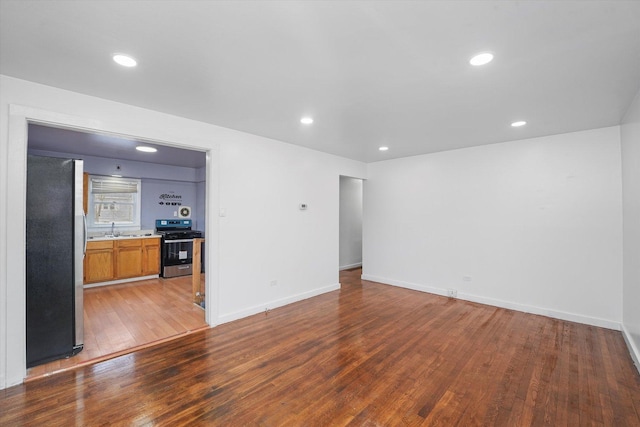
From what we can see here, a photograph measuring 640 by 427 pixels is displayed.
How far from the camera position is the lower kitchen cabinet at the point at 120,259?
5246 mm

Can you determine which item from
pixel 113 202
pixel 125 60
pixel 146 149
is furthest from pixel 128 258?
pixel 125 60

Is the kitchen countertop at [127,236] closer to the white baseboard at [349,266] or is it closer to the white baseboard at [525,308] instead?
the white baseboard at [349,266]

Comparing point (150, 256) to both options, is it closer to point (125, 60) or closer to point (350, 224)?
point (350, 224)

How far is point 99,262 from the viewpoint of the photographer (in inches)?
209

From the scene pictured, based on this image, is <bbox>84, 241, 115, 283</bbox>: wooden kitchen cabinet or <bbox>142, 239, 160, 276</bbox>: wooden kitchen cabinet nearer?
<bbox>84, 241, 115, 283</bbox>: wooden kitchen cabinet

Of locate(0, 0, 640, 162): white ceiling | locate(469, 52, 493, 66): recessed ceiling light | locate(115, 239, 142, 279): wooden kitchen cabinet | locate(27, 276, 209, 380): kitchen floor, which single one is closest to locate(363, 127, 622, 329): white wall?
locate(0, 0, 640, 162): white ceiling

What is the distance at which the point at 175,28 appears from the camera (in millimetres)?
1689

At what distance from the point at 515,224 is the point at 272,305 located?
154 inches

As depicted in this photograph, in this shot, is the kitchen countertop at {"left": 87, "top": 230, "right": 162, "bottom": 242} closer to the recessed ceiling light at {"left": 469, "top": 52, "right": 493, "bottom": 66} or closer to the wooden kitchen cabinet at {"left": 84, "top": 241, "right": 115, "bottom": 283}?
the wooden kitchen cabinet at {"left": 84, "top": 241, "right": 115, "bottom": 283}

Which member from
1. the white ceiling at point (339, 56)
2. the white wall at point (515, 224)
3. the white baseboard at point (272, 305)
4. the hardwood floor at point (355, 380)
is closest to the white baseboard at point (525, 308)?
the white wall at point (515, 224)

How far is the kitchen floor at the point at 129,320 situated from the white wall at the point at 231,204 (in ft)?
1.23

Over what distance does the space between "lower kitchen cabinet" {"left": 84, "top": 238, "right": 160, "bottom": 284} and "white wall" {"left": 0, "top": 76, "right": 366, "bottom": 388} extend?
3214 mm

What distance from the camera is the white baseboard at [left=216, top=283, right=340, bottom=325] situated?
366 centimetres

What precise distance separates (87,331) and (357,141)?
14.2 ft
